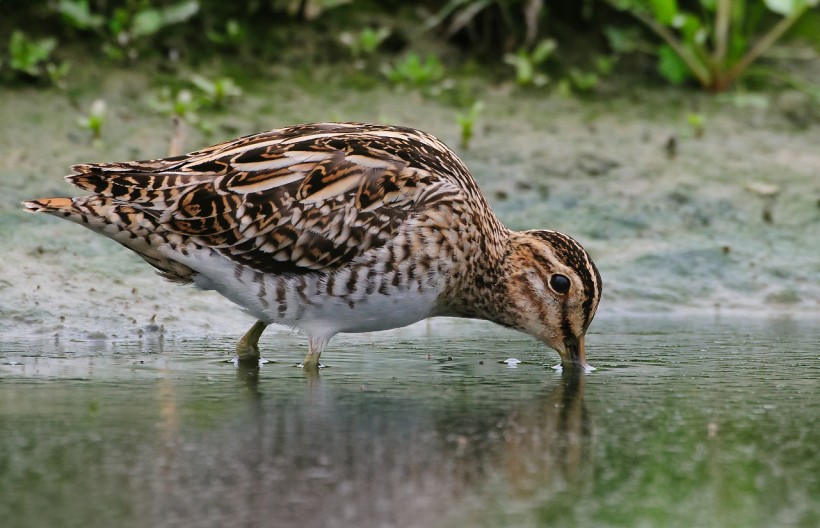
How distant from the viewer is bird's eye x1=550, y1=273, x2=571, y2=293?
7090 millimetres

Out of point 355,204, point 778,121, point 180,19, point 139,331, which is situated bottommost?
point 139,331

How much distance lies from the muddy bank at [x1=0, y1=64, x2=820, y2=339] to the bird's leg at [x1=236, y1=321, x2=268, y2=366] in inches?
30.4

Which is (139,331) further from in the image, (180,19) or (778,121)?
(778,121)

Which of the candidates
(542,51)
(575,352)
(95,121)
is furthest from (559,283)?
(542,51)

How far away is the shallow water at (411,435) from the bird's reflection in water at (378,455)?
0.01 metres

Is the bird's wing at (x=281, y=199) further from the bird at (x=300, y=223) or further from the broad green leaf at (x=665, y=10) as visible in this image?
the broad green leaf at (x=665, y=10)

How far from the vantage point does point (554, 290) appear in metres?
7.12

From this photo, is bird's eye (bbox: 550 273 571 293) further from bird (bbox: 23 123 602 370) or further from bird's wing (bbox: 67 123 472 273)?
bird's wing (bbox: 67 123 472 273)

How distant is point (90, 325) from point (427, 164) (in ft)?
7.03

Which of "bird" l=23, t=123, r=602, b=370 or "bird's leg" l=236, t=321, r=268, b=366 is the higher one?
"bird" l=23, t=123, r=602, b=370

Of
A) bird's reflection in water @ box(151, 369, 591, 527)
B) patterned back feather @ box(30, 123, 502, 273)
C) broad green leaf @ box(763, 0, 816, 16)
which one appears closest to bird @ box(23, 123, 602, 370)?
patterned back feather @ box(30, 123, 502, 273)

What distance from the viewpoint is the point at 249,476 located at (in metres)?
4.27

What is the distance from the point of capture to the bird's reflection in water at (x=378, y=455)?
12.9 feet

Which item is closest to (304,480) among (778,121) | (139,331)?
(139,331)
